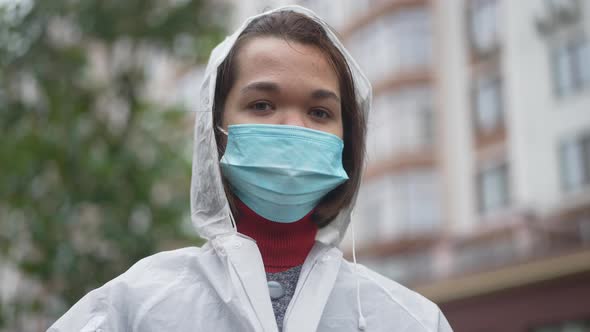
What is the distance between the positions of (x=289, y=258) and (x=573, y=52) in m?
21.1

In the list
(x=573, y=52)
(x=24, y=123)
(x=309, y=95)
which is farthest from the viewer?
(x=573, y=52)

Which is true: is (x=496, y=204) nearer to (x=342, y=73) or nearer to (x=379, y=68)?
(x=379, y=68)

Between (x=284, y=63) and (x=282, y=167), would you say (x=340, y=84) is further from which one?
(x=282, y=167)

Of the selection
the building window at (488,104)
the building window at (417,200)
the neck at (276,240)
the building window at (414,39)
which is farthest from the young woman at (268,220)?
the building window at (414,39)

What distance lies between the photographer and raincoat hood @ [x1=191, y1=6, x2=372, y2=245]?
2.77m

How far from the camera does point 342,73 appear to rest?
2984 millimetres

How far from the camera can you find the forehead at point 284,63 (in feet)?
9.15

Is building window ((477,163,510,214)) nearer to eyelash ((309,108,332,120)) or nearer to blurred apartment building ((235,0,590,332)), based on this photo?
blurred apartment building ((235,0,590,332))

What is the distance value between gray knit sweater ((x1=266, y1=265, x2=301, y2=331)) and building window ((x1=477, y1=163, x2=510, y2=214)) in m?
22.0

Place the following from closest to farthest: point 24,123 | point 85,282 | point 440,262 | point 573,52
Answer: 1. point 85,282
2. point 24,123
3. point 573,52
4. point 440,262

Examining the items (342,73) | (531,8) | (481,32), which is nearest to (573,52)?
(531,8)

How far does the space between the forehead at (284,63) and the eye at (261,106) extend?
0.22 ft

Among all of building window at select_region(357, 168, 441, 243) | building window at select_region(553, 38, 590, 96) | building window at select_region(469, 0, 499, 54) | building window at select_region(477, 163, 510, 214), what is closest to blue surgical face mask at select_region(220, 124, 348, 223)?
building window at select_region(553, 38, 590, 96)

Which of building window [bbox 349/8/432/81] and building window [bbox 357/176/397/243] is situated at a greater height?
building window [bbox 349/8/432/81]
